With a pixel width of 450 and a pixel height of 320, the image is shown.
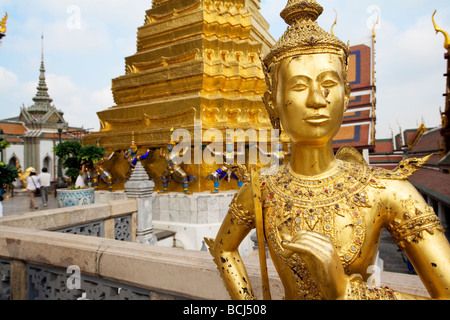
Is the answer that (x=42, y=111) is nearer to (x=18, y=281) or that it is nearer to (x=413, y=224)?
(x=18, y=281)

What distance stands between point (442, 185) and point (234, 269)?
893 cm

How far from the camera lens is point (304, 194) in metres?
1.50

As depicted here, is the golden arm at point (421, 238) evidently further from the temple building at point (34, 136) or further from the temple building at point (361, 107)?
the temple building at point (34, 136)

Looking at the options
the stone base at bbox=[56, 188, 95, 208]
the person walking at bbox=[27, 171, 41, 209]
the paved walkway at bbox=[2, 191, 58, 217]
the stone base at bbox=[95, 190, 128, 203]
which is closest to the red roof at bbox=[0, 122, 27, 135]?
the paved walkway at bbox=[2, 191, 58, 217]

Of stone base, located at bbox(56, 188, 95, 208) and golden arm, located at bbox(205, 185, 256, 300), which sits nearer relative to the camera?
golden arm, located at bbox(205, 185, 256, 300)

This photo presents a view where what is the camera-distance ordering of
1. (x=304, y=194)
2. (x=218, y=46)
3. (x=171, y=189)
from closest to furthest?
(x=304, y=194), (x=171, y=189), (x=218, y=46)

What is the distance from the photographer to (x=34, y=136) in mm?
27031

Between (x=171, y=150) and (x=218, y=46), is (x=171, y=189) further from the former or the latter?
(x=218, y=46)

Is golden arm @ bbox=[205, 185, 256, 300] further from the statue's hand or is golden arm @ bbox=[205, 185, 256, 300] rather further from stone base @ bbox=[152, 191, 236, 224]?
stone base @ bbox=[152, 191, 236, 224]

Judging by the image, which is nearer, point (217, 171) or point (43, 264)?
point (43, 264)

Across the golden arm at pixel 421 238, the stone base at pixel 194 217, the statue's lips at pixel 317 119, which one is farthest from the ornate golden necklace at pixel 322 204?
the stone base at pixel 194 217

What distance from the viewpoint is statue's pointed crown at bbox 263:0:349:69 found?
4.82ft
